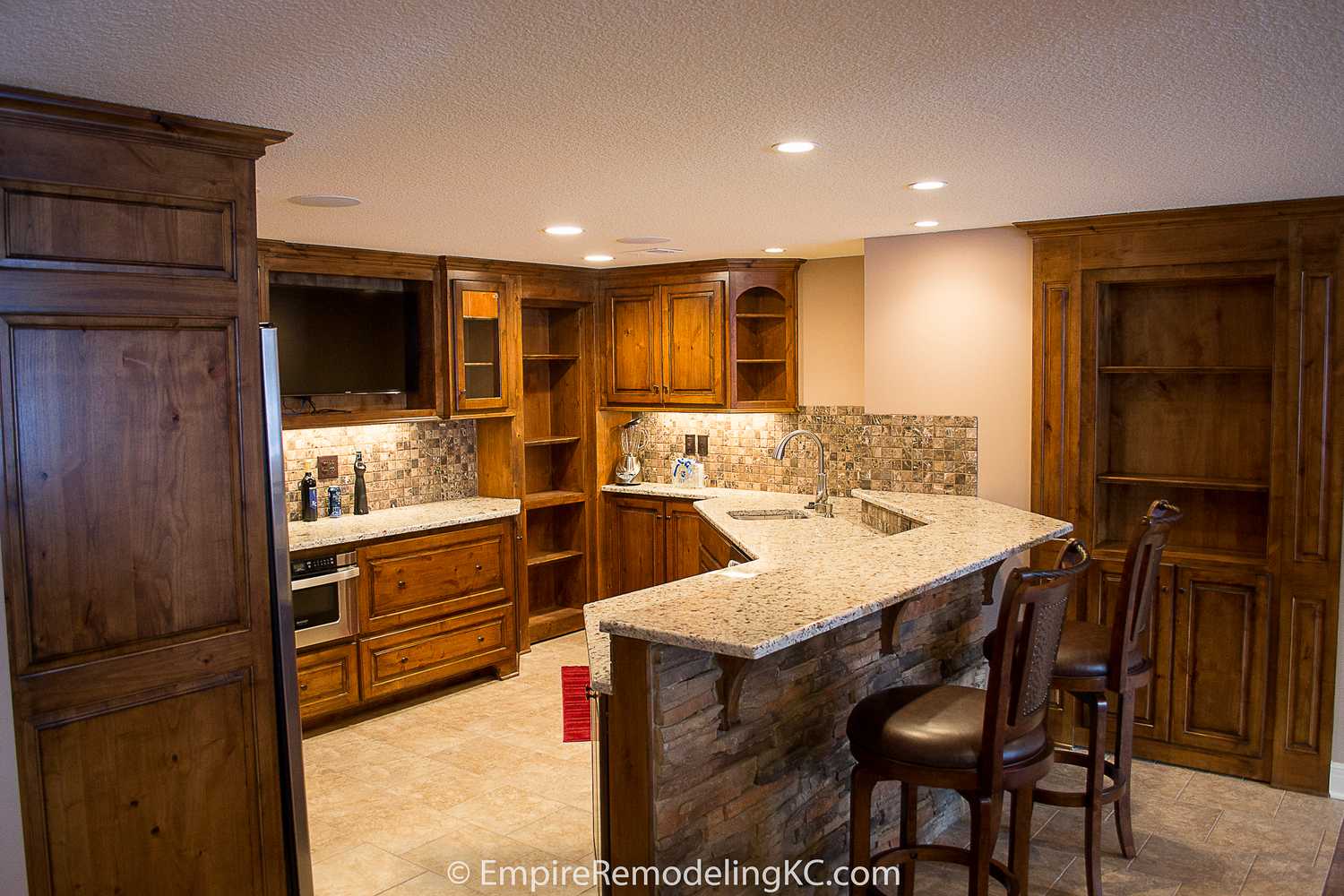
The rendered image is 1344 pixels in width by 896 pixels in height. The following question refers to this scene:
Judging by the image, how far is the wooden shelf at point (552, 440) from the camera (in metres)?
6.39

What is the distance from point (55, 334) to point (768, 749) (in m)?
2.11

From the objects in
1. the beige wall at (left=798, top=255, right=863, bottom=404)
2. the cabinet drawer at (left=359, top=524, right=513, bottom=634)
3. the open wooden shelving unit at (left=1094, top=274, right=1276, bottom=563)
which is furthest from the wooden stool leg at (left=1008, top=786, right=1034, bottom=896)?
the beige wall at (left=798, top=255, right=863, bottom=404)

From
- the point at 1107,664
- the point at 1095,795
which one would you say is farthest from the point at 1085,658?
the point at 1095,795

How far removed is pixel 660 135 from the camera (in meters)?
2.69

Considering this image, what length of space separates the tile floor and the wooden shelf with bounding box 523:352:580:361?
2.37m

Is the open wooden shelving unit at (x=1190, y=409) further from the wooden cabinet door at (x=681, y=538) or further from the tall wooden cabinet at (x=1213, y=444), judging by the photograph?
the wooden cabinet door at (x=681, y=538)

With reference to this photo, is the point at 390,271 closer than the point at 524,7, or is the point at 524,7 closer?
the point at 524,7

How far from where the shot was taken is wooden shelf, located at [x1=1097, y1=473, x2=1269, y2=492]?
4266mm

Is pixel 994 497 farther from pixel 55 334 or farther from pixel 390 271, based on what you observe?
pixel 55 334

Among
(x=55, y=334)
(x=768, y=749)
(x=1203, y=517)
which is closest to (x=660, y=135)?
(x=55, y=334)

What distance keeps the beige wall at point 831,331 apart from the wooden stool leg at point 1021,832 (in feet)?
11.6

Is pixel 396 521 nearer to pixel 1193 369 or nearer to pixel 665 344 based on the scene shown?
pixel 665 344

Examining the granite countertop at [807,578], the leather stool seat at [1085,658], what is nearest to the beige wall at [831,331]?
the granite countertop at [807,578]

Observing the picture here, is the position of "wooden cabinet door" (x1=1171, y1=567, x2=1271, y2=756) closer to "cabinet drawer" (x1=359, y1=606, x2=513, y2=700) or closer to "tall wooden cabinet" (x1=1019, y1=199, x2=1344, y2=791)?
"tall wooden cabinet" (x1=1019, y1=199, x2=1344, y2=791)
